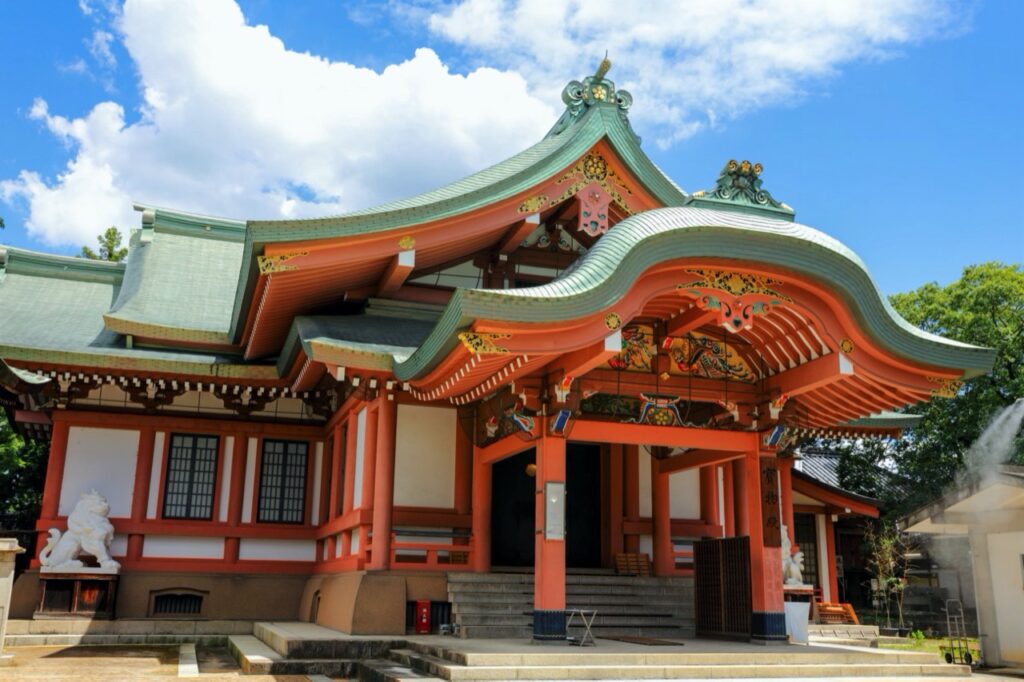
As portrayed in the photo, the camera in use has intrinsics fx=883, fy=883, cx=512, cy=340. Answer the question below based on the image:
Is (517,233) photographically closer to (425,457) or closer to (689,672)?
(425,457)

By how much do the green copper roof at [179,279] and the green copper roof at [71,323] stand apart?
0.51m

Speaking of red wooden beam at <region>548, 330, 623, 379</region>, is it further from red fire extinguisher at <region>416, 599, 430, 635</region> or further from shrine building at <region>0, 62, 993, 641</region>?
red fire extinguisher at <region>416, 599, 430, 635</region>

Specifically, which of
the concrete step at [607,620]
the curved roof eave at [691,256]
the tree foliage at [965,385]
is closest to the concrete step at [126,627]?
the concrete step at [607,620]

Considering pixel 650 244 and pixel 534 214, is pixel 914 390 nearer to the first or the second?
pixel 650 244

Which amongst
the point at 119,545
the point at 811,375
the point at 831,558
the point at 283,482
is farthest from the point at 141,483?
the point at 831,558

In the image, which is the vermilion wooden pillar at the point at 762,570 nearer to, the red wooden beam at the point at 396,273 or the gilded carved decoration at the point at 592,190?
the gilded carved decoration at the point at 592,190

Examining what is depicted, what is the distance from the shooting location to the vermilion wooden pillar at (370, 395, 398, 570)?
1342 cm

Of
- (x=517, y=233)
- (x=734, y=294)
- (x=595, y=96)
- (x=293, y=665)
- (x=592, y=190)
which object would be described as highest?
(x=595, y=96)

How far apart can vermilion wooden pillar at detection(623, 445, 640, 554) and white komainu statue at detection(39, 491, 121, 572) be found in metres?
9.13

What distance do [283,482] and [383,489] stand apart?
4822 mm

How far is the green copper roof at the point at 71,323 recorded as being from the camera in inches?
598

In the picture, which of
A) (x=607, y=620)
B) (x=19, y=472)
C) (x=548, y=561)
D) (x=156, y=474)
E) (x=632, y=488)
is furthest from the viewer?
(x=19, y=472)

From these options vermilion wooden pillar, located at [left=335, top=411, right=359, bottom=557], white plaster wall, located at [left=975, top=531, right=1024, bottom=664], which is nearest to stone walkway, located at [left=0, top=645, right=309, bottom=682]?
vermilion wooden pillar, located at [left=335, top=411, right=359, bottom=557]

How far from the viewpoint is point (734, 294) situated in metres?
11.0
